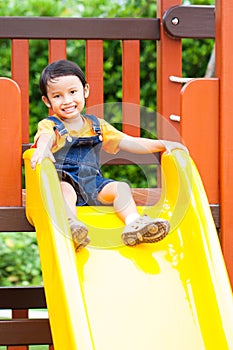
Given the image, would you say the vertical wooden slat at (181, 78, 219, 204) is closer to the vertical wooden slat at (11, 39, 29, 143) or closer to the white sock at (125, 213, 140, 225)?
the white sock at (125, 213, 140, 225)

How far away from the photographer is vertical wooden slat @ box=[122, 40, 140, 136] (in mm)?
4656

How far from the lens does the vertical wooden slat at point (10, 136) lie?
3.52 metres

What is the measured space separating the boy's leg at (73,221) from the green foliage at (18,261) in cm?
392

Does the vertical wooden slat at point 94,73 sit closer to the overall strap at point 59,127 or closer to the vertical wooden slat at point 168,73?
the vertical wooden slat at point 168,73

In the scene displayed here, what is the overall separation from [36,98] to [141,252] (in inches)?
170

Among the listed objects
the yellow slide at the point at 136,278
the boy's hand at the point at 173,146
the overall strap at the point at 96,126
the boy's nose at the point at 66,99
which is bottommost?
the yellow slide at the point at 136,278

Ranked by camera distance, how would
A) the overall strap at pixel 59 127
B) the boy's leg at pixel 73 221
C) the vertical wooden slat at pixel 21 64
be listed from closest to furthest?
the boy's leg at pixel 73 221 < the overall strap at pixel 59 127 < the vertical wooden slat at pixel 21 64

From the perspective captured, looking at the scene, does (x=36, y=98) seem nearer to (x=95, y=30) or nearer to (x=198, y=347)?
(x=95, y=30)

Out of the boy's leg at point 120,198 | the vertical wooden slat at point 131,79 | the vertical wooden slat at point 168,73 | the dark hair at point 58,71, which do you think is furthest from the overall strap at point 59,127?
the vertical wooden slat at point 168,73

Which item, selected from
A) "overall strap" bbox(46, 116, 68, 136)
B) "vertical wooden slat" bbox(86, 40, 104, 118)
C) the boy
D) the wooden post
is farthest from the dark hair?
"vertical wooden slat" bbox(86, 40, 104, 118)

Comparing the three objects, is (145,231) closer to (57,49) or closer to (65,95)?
(65,95)

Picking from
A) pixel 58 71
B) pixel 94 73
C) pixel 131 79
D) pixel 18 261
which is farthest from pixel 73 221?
pixel 18 261

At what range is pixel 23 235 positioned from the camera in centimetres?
754

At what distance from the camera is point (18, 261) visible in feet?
24.3
